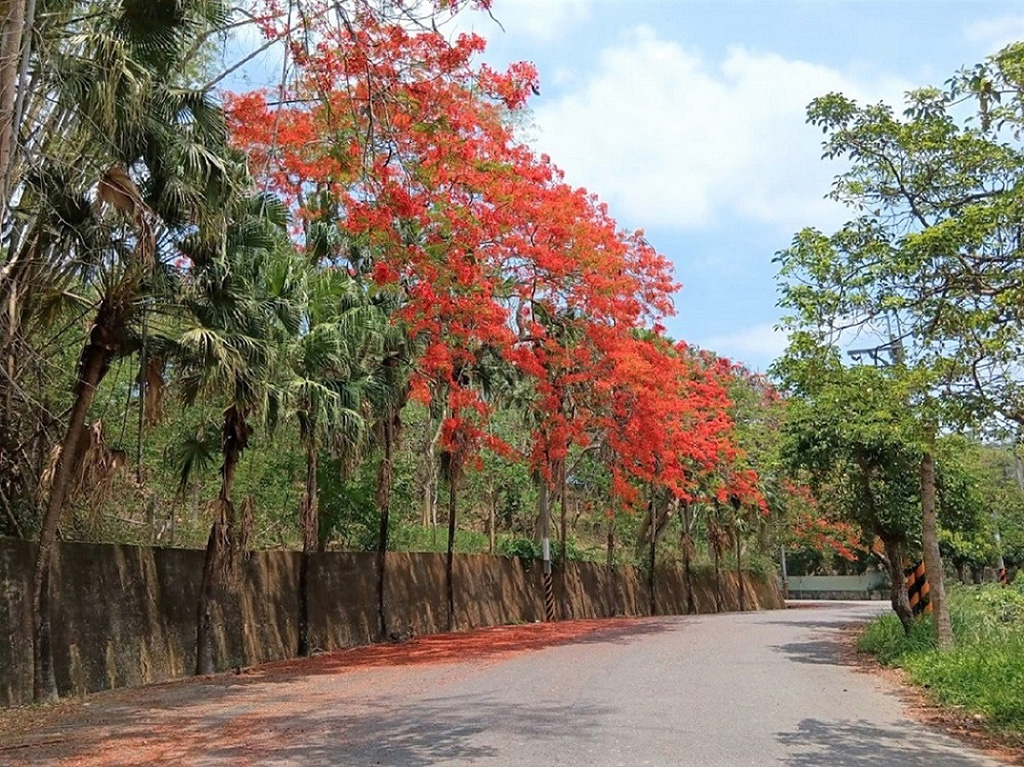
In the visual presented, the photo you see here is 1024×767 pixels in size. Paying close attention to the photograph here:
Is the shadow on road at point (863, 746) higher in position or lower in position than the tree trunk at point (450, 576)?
lower

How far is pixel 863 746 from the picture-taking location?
7879mm

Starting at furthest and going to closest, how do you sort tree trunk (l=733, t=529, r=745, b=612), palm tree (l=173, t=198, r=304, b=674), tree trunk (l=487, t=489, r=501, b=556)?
1. tree trunk (l=733, t=529, r=745, b=612)
2. tree trunk (l=487, t=489, r=501, b=556)
3. palm tree (l=173, t=198, r=304, b=674)

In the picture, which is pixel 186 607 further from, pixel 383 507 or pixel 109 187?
pixel 109 187

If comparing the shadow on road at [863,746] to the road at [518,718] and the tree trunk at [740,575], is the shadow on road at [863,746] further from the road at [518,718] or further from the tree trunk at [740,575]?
the tree trunk at [740,575]

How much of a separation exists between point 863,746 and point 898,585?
10006 millimetres

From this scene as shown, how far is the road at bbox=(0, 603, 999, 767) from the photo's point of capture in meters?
7.48

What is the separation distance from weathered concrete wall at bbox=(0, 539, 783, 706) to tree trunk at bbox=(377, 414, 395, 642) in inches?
9.1

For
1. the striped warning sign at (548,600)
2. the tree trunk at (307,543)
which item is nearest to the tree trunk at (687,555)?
the striped warning sign at (548,600)

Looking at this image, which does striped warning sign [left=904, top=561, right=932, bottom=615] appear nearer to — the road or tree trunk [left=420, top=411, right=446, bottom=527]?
the road

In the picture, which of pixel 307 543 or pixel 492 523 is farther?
pixel 492 523

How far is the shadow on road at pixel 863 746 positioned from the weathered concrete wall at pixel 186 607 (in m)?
9.57

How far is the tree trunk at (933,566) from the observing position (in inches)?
515

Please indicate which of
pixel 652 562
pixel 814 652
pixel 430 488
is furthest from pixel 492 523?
pixel 814 652

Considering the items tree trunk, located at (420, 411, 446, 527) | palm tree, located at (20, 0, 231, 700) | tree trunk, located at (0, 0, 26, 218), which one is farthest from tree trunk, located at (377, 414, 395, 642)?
tree trunk, located at (0, 0, 26, 218)
